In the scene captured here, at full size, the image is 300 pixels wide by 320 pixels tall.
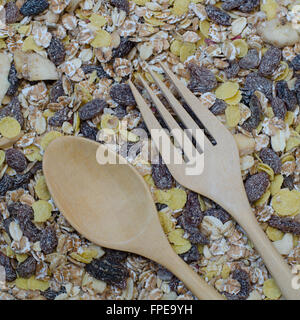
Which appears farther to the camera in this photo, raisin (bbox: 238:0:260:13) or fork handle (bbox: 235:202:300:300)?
raisin (bbox: 238:0:260:13)

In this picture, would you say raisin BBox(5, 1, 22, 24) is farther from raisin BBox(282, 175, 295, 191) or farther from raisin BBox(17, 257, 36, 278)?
raisin BBox(282, 175, 295, 191)

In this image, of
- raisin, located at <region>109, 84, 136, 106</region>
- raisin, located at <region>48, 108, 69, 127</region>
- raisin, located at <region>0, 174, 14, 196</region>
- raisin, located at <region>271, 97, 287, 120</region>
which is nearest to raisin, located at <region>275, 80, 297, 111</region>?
raisin, located at <region>271, 97, 287, 120</region>

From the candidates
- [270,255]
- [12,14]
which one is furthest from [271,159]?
[12,14]

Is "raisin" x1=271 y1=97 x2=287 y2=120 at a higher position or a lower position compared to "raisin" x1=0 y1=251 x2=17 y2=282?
higher

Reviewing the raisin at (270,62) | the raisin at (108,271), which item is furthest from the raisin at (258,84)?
the raisin at (108,271)

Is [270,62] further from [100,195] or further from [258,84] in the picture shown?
[100,195]
